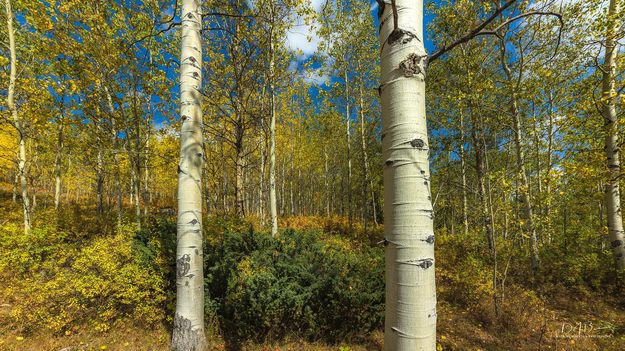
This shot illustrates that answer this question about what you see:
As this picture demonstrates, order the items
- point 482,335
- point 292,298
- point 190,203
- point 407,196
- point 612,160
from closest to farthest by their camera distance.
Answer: point 407,196, point 190,203, point 292,298, point 482,335, point 612,160

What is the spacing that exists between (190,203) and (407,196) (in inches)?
109

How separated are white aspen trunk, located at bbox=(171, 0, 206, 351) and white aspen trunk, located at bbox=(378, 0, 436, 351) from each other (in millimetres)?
2639

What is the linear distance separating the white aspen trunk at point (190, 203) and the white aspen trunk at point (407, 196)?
264 cm

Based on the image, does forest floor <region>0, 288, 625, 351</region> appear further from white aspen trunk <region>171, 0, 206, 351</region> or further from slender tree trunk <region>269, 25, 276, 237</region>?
slender tree trunk <region>269, 25, 276, 237</region>

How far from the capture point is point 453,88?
8148 mm

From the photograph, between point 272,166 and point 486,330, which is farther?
point 272,166

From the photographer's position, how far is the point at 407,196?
1018mm

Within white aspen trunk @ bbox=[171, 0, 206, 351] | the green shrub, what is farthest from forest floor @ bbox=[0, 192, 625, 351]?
white aspen trunk @ bbox=[171, 0, 206, 351]

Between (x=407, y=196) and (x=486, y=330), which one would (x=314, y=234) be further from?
(x=407, y=196)

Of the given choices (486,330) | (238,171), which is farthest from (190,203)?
(486,330)

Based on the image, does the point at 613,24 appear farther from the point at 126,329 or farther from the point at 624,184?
the point at 126,329

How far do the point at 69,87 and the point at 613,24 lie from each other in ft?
45.8

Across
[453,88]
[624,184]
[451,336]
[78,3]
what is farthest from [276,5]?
[624,184]

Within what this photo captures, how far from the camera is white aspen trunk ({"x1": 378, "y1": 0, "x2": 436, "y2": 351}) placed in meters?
0.98
